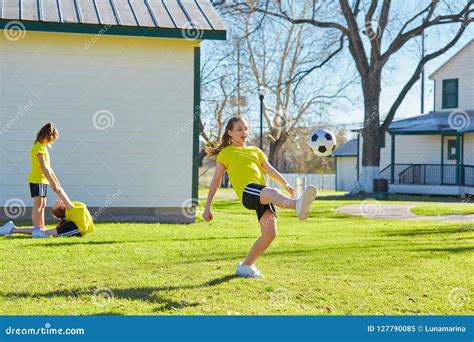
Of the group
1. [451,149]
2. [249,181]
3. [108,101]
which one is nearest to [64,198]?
[108,101]

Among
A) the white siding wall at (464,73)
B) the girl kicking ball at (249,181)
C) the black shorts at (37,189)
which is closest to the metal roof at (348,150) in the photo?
the white siding wall at (464,73)

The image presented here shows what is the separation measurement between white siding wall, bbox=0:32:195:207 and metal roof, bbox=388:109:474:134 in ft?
64.4

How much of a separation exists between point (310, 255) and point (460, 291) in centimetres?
290

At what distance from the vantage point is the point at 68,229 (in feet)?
36.8

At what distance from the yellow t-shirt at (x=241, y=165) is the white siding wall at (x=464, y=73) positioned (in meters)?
29.5

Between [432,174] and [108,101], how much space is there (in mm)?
22597

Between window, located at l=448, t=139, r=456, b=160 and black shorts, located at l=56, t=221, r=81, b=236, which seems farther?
window, located at l=448, t=139, r=456, b=160

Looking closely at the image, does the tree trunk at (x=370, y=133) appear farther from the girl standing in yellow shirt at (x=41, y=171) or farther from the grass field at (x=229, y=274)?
the girl standing in yellow shirt at (x=41, y=171)

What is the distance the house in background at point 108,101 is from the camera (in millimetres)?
14281

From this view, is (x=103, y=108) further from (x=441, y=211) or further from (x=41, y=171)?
(x=441, y=211)

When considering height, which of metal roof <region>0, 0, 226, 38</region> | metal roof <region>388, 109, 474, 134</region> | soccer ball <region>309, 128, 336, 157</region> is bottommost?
soccer ball <region>309, 128, 336, 157</region>

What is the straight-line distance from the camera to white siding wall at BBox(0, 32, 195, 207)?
47.0ft

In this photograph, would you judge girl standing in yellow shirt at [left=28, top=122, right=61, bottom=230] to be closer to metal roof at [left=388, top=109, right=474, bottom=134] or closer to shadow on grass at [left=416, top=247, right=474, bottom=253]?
shadow on grass at [left=416, top=247, right=474, bottom=253]

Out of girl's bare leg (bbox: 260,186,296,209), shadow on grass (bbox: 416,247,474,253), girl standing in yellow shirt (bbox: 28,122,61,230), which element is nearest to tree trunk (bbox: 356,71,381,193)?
shadow on grass (bbox: 416,247,474,253)
